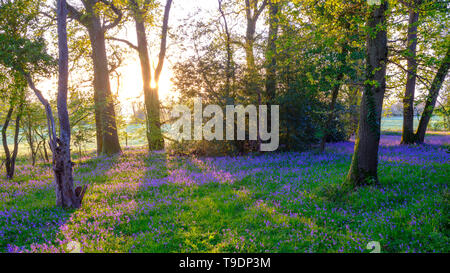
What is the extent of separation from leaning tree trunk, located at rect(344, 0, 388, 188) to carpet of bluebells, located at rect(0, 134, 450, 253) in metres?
0.59

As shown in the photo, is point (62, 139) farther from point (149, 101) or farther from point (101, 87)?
point (149, 101)

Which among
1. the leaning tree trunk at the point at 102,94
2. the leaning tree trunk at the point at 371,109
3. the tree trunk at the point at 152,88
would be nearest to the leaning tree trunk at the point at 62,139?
the leaning tree trunk at the point at 371,109

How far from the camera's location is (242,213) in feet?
21.2

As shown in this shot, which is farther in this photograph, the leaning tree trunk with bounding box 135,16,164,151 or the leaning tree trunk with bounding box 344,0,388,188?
the leaning tree trunk with bounding box 135,16,164,151

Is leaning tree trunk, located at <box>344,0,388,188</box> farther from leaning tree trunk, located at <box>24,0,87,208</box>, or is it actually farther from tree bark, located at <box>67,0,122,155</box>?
tree bark, located at <box>67,0,122,155</box>

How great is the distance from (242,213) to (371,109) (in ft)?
15.8

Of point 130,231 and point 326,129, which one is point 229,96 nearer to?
point 326,129

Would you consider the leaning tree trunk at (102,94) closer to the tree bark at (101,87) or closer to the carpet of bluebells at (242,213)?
the tree bark at (101,87)

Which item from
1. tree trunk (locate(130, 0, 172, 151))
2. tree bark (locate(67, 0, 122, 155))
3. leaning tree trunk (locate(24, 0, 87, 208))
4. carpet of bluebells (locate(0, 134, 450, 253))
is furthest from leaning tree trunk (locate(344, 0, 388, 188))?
tree bark (locate(67, 0, 122, 155))

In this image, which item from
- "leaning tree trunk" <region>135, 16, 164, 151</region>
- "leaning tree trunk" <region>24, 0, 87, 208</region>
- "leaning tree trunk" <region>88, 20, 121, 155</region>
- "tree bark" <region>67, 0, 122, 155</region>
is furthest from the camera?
"leaning tree trunk" <region>135, 16, 164, 151</region>

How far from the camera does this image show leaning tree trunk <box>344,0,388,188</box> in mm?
7207

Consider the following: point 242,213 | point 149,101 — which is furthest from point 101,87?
point 242,213

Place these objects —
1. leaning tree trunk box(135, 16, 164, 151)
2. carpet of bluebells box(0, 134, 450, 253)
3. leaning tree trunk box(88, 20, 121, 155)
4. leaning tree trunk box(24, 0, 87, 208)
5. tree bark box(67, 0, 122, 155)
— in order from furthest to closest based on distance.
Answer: leaning tree trunk box(135, 16, 164, 151), leaning tree trunk box(88, 20, 121, 155), tree bark box(67, 0, 122, 155), leaning tree trunk box(24, 0, 87, 208), carpet of bluebells box(0, 134, 450, 253)

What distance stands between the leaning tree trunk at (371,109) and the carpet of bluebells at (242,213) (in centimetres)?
59
